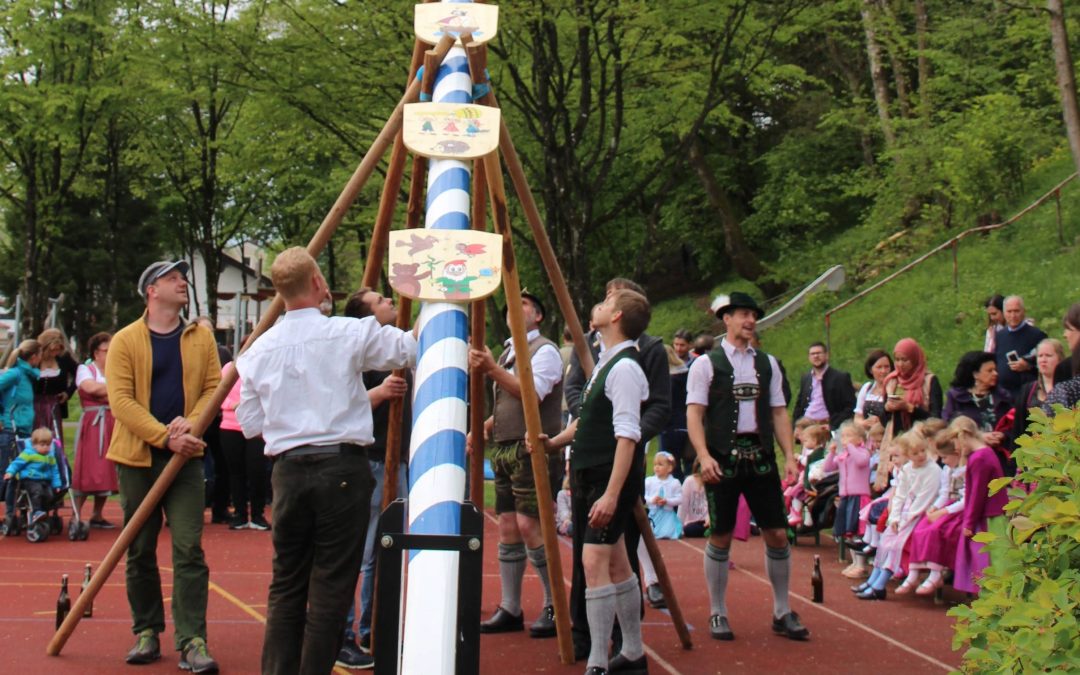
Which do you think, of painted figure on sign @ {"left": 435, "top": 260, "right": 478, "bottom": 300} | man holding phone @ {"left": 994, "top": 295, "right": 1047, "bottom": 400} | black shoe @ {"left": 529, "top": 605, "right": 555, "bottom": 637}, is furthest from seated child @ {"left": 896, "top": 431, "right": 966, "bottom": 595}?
painted figure on sign @ {"left": 435, "top": 260, "right": 478, "bottom": 300}

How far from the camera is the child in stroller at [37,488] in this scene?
37.5ft

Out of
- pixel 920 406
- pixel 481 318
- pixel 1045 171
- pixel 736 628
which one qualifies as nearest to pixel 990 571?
pixel 481 318

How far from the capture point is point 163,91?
1862 centimetres

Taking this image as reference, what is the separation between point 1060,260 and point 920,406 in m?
9.60

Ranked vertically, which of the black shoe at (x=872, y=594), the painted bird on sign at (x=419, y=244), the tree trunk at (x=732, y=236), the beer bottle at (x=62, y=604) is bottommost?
the black shoe at (x=872, y=594)

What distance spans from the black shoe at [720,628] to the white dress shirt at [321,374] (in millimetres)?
3218

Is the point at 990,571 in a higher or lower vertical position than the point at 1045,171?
lower

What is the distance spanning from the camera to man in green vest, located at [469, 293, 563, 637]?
721 cm

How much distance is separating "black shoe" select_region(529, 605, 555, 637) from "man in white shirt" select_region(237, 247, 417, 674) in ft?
7.97

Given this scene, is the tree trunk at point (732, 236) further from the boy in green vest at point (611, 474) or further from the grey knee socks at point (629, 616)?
the grey knee socks at point (629, 616)

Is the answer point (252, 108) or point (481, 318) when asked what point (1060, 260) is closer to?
point (252, 108)

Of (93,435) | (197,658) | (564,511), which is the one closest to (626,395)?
(197,658)

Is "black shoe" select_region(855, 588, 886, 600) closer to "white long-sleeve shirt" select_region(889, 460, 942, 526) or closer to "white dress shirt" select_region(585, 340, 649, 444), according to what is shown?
"white long-sleeve shirt" select_region(889, 460, 942, 526)

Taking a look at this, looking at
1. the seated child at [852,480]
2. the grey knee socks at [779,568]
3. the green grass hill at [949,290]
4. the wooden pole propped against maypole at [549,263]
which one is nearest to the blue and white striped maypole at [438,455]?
the wooden pole propped against maypole at [549,263]
